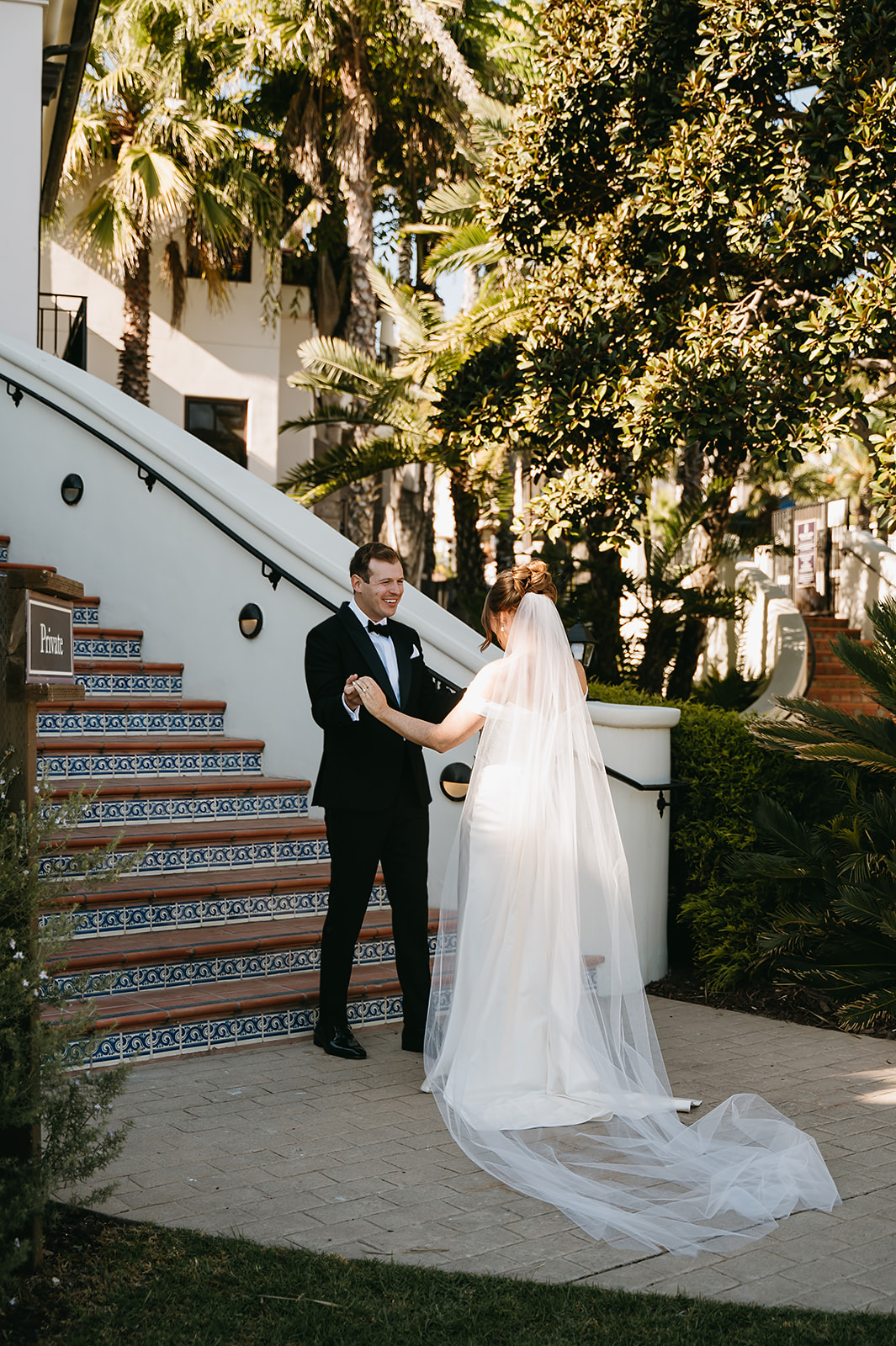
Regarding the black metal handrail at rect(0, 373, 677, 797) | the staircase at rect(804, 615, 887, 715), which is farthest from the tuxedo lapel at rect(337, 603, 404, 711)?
the staircase at rect(804, 615, 887, 715)

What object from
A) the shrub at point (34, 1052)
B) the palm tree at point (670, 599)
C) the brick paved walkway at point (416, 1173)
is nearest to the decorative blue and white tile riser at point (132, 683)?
the brick paved walkway at point (416, 1173)

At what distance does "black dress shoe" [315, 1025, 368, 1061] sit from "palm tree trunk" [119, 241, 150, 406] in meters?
17.6

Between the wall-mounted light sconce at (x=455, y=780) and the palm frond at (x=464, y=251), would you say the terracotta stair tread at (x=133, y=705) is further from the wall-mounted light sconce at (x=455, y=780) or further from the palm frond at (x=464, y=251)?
the palm frond at (x=464, y=251)

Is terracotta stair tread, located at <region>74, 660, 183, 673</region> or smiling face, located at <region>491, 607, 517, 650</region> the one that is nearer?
smiling face, located at <region>491, 607, 517, 650</region>

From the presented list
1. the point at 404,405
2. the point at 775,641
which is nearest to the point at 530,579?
the point at 404,405

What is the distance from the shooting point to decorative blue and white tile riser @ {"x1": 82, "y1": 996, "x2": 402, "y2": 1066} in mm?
4996

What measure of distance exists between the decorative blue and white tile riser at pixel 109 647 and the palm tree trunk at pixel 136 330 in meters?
14.2

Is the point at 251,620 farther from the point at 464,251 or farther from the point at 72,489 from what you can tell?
the point at 464,251

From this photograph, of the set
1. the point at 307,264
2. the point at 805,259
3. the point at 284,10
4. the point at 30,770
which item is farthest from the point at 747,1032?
the point at 307,264

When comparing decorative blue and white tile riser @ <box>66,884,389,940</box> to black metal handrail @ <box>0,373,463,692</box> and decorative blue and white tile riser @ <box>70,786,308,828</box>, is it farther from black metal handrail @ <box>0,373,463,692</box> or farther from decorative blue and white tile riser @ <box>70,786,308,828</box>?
black metal handrail @ <box>0,373,463,692</box>

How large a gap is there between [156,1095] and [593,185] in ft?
24.2

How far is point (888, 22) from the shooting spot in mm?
7637

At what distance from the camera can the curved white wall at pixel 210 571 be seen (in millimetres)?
6910

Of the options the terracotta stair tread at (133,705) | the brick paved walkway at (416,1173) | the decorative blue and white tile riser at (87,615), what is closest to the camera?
Result: the brick paved walkway at (416,1173)
